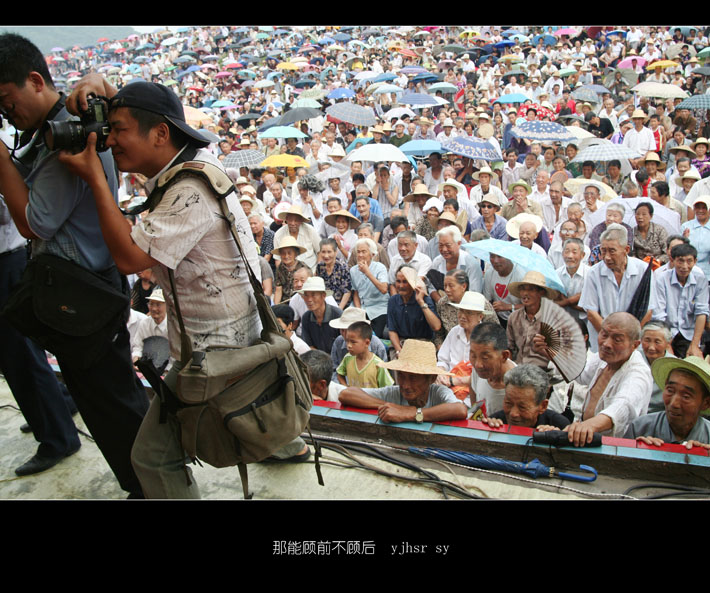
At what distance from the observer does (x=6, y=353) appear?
2592 millimetres

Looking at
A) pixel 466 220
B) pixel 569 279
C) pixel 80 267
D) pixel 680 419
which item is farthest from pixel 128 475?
pixel 466 220

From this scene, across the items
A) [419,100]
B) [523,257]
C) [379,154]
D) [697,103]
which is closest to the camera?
[523,257]

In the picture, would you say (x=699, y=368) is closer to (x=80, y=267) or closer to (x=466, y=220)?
(x=80, y=267)

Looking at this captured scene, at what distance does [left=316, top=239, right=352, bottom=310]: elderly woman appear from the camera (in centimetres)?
613

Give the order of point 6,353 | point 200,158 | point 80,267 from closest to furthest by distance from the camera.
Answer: point 200,158 → point 80,267 → point 6,353

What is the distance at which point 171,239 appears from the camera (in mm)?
1726

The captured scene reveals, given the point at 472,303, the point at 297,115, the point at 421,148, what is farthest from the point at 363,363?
the point at 297,115

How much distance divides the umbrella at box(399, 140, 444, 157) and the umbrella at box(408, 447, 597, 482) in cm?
744

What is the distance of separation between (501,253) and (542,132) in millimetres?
4841

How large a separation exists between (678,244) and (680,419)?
2627mm

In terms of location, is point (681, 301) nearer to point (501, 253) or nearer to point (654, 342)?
point (654, 342)

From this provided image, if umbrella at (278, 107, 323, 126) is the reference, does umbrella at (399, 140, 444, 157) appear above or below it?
below

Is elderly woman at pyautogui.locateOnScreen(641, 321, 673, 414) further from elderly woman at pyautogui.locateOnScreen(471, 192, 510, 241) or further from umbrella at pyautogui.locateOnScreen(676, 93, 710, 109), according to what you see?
umbrella at pyautogui.locateOnScreen(676, 93, 710, 109)

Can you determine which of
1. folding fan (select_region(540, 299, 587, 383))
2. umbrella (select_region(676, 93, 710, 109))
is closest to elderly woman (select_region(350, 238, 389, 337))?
folding fan (select_region(540, 299, 587, 383))
